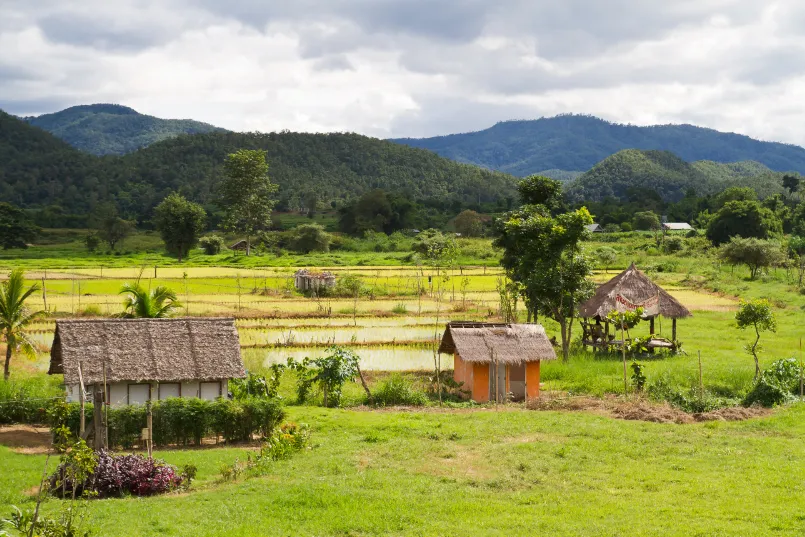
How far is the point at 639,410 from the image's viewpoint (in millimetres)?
21984

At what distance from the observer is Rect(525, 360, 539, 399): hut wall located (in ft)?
84.4

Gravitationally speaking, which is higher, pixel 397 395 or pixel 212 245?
pixel 212 245

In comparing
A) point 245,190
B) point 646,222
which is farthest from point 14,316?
point 646,222

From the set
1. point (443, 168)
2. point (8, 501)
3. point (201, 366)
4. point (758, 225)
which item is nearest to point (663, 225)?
point (758, 225)

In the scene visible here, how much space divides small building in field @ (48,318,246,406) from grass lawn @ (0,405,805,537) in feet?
10.2

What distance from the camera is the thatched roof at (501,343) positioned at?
82.4ft

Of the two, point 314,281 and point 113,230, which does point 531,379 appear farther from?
point 113,230

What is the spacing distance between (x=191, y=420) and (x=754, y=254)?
54.0 metres

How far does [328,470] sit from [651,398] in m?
11.5

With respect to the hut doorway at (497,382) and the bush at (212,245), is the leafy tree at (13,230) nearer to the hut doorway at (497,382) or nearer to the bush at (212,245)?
the bush at (212,245)

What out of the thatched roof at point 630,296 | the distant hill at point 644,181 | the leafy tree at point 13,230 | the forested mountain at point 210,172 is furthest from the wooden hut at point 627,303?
the distant hill at point 644,181

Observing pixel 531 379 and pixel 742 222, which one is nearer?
pixel 531 379

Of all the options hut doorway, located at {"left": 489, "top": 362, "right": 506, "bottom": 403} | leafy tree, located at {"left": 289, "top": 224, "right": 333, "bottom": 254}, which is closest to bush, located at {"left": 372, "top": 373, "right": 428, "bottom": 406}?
hut doorway, located at {"left": 489, "top": 362, "right": 506, "bottom": 403}

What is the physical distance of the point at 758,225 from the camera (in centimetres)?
8056
